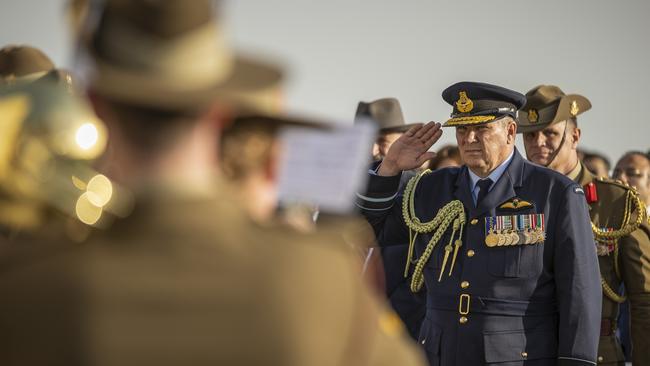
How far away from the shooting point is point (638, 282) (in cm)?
670

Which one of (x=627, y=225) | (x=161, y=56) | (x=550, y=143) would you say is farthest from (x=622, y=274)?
(x=161, y=56)

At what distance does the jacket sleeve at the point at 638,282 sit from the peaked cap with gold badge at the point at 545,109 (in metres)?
1.05

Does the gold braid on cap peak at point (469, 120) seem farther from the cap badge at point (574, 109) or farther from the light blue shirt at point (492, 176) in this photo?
the cap badge at point (574, 109)

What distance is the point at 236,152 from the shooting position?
2.04 m

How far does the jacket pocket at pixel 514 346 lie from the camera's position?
5.43 metres

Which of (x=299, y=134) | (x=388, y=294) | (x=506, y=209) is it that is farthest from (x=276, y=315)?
(x=388, y=294)

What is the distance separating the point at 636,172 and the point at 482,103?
17.5 ft

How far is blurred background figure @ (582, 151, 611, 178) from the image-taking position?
11305 mm

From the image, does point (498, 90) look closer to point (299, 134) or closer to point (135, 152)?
point (299, 134)

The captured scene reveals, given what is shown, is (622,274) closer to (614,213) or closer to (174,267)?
(614,213)

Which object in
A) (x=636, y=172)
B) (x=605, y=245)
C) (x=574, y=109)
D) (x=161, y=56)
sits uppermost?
(x=161, y=56)

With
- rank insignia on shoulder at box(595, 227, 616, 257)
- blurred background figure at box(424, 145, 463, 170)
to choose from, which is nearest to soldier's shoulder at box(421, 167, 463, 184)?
rank insignia on shoulder at box(595, 227, 616, 257)

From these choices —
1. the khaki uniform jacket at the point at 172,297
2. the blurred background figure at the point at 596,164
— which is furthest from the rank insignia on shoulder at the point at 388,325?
the blurred background figure at the point at 596,164

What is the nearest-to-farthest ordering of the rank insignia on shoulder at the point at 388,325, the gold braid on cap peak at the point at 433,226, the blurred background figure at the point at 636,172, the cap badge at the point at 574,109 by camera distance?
the rank insignia on shoulder at the point at 388,325 < the gold braid on cap peak at the point at 433,226 < the cap badge at the point at 574,109 < the blurred background figure at the point at 636,172
